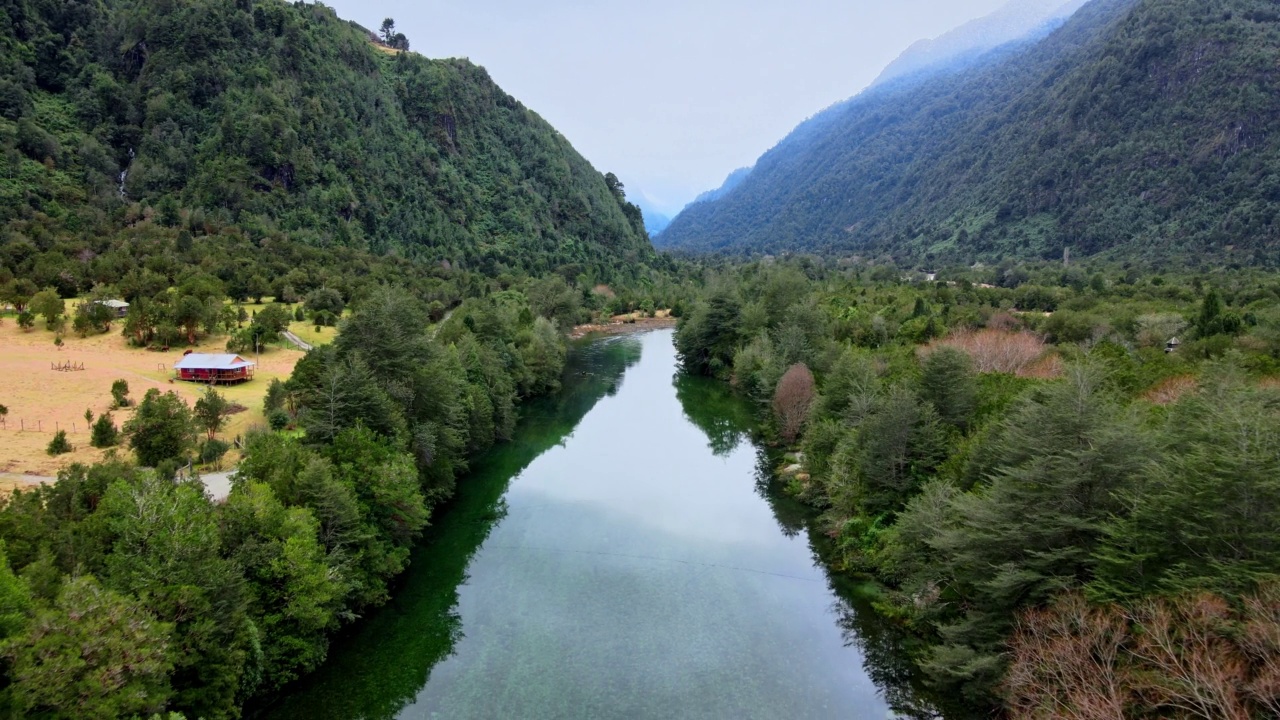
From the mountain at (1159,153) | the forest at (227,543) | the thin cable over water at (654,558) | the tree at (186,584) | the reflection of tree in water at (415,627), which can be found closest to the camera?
the forest at (227,543)

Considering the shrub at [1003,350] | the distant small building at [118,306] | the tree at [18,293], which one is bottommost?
the shrub at [1003,350]

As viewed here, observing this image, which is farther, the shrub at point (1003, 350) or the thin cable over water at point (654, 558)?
the shrub at point (1003, 350)

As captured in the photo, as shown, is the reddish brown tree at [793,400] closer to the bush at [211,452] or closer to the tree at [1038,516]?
the tree at [1038,516]

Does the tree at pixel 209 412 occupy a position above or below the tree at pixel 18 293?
below

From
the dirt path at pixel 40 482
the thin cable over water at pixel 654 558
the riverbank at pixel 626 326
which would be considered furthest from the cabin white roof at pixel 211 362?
the riverbank at pixel 626 326

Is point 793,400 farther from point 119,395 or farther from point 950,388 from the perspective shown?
point 119,395

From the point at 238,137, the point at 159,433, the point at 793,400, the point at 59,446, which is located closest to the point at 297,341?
the point at 59,446
